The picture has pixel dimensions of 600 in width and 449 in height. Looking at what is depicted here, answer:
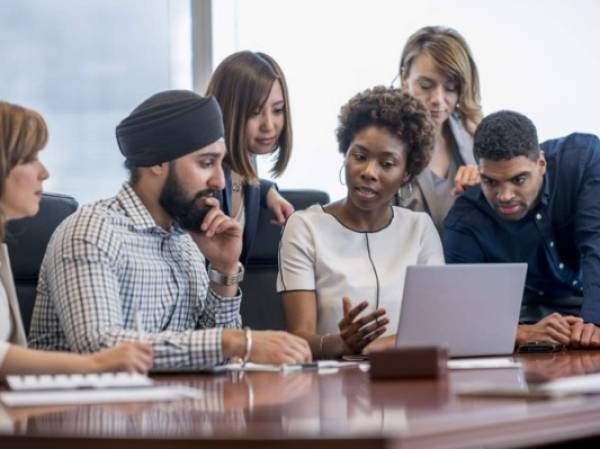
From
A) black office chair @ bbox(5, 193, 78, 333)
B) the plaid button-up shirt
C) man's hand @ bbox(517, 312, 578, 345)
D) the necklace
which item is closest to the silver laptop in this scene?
man's hand @ bbox(517, 312, 578, 345)

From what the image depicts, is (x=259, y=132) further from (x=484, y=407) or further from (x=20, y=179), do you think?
(x=484, y=407)

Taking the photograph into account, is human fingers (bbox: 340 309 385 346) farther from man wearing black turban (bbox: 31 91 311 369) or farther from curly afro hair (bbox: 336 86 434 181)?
curly afro hair (bbox: 336 86 434 181)

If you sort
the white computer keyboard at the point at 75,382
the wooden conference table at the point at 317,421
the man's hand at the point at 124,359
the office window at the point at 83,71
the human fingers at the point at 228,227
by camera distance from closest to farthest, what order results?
the wooden conference table at the point at 317,421 → the white computer keyboard at the point at 75,382 → the man's hand at the point at 124,359 → the human fingers at the point at 228,227 → the office window at the point at 83,71

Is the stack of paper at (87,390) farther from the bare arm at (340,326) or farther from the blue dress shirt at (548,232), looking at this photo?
the blue dress shirt at (548,232)

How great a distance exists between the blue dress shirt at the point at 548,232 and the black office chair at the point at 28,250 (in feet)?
3.84

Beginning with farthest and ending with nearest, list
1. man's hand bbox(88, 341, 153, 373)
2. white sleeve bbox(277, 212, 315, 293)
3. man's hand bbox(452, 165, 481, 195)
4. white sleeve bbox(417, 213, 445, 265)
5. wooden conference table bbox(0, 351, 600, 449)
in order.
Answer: man's hand bbox(452, 165, 481, 195) → white sleeve bbox(417, 213, 445, 265) → white sleeve bbox(277, 212, 315, 293) → man's hand bbox(88, 341, 153, 373) → wooden conference table bbox(0, 351, 600, 449)

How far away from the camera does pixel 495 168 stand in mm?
3213

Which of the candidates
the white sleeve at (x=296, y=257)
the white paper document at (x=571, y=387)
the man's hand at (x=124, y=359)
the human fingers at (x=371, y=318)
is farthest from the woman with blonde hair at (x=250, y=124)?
the white paper document at (x=571, y=387)

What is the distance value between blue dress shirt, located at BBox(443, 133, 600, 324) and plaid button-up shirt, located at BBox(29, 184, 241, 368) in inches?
34.1

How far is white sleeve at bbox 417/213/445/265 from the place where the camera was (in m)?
3.30

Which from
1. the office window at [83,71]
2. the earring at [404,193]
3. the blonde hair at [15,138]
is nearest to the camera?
the blonde hair at [15,138]

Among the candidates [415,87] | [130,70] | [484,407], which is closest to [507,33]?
[415,87]

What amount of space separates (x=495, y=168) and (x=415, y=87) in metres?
0.63

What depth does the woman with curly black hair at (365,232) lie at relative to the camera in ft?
10.3
